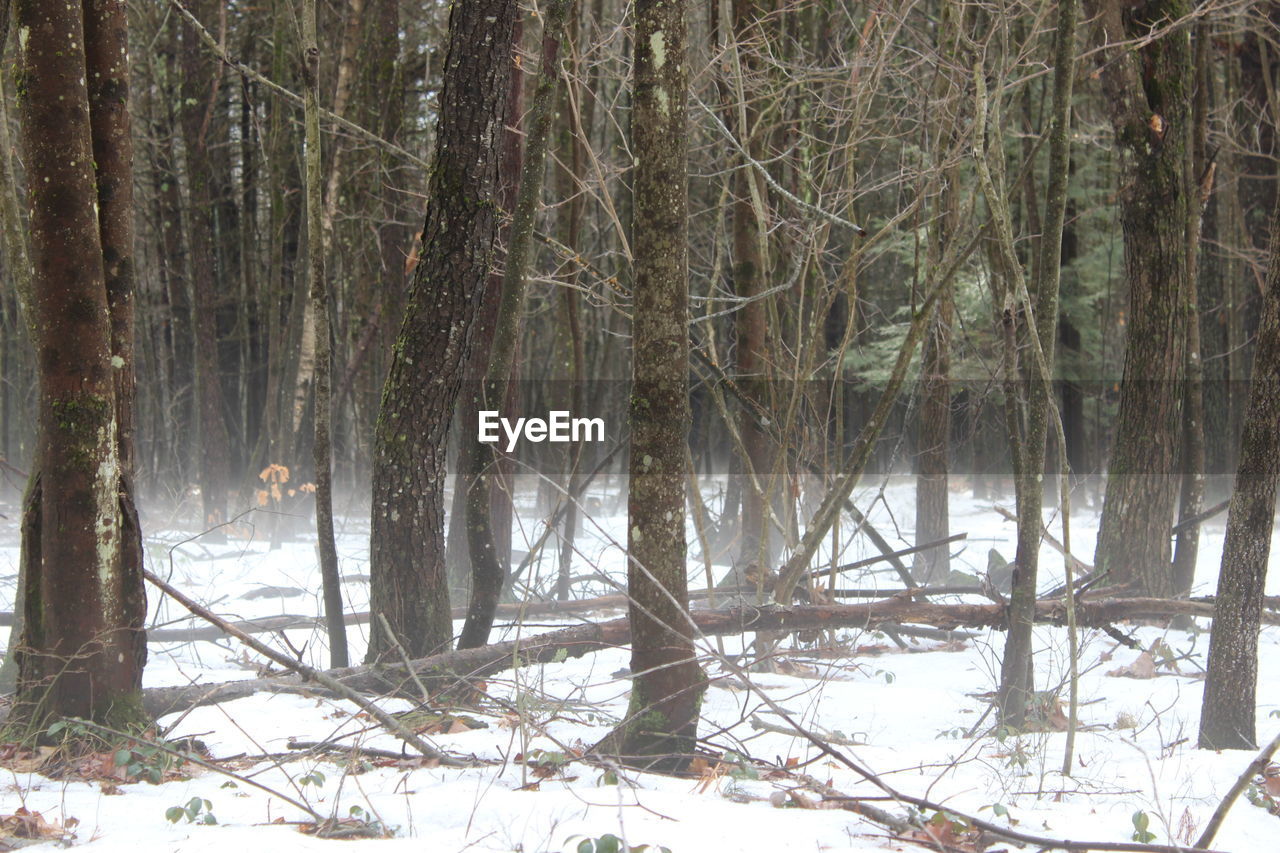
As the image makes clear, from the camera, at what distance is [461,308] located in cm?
584

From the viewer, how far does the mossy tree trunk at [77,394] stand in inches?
164

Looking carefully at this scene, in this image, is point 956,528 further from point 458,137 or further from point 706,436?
point 458,137

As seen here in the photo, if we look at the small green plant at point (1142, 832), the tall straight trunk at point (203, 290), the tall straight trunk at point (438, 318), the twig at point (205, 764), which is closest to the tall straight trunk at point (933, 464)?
the tall straight trunk at point (438, 318)

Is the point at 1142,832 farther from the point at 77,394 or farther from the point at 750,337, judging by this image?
the point at 750,337

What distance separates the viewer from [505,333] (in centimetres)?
596

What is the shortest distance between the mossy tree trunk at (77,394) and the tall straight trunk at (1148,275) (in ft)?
24.0

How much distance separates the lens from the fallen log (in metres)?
5.25

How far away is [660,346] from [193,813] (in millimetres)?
2544

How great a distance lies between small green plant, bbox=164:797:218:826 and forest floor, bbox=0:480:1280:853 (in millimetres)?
13

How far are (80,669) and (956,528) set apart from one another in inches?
518

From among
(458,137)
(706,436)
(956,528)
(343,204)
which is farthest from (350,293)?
(458,137)

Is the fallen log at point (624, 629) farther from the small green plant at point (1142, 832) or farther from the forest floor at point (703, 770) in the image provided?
the small green plant at point (1142, 832)

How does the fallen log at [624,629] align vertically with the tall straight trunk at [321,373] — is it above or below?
below

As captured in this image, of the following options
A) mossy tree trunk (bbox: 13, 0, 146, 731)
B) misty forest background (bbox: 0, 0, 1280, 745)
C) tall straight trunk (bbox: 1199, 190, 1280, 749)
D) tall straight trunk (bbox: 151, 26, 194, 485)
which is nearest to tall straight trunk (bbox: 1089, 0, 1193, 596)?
misty forest background (bbox: 0, 0, 1280, 745)
